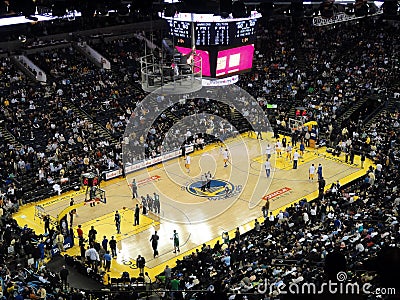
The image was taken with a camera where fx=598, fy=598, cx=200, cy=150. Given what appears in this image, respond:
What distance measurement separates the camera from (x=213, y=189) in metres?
27.2

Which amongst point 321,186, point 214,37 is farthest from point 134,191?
point 321,186

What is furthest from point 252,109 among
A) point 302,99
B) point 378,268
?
point 378,268

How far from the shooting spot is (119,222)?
903 inches

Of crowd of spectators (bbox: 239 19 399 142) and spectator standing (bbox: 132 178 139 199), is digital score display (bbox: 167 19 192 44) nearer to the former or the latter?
spectator standing (bbox: 132 178 139 199)

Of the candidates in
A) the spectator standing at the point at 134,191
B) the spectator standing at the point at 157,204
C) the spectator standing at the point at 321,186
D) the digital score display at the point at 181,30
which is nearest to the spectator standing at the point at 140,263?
the spectator standing at the point at 157,204

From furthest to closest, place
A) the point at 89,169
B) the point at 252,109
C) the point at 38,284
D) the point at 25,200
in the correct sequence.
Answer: the point at 252,109 → the point at 89,169 → the point at 25,200 → the point at 38,284

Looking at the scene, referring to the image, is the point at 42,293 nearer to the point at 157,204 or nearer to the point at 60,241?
the point at 60,241

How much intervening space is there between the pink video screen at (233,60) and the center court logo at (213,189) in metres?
5.34

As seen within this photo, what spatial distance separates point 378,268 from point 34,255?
17161 millimetres

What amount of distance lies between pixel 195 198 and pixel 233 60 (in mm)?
6197

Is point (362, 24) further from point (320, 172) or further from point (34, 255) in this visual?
point (34, 255)

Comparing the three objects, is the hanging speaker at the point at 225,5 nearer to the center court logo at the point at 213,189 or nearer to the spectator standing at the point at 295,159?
the center court logo at the point at 213,189

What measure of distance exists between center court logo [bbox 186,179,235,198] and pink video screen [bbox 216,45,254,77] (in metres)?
5.34

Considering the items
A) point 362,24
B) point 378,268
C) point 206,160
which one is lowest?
point 206,160
